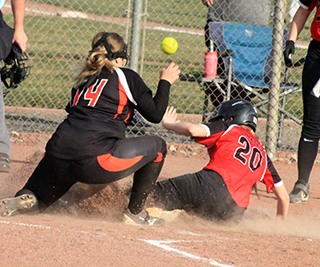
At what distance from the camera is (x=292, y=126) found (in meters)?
8.23

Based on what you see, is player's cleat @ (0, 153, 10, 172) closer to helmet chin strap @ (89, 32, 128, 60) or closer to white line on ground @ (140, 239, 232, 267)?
helmet chin strap @ (89, 32, 128, 60)

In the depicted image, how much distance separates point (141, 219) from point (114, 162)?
0.54 meters

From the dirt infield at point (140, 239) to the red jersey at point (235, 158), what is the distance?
1.05 feet

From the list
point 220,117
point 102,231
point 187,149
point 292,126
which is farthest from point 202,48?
point 102,231

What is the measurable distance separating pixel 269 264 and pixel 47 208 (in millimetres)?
1818

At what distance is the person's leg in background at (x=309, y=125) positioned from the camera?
172 inches

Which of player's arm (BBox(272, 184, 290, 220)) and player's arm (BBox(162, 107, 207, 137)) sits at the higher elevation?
player's arm (BBox(162, 107, 207, 137))

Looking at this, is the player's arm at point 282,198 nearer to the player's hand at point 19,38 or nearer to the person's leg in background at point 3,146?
the person's leg in background at point 3,146

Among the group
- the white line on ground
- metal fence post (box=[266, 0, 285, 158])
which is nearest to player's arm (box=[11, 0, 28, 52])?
the white line on ground

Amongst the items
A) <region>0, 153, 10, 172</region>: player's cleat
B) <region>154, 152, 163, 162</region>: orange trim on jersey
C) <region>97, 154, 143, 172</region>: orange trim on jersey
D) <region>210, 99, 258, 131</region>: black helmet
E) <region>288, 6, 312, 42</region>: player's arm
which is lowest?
<region>0, 153, 10, 172</region>: player's cleat

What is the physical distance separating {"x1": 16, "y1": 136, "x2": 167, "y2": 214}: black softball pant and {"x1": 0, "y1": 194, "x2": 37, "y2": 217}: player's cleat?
0.06 m

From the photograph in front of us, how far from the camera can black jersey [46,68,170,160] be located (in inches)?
122

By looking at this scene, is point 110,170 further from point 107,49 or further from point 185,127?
point 107,49

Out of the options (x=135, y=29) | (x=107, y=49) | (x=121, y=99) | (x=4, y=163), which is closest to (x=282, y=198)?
(x=121, y=99)
